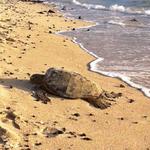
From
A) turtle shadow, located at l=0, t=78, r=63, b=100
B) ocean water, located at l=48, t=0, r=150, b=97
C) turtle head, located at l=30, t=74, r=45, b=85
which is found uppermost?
turtle head, located at l=30, t=74, r=45, b=85

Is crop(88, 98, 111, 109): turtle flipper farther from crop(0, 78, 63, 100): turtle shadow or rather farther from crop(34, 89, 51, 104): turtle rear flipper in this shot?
crop(34, 89, 51, 104): turtle rear flipper

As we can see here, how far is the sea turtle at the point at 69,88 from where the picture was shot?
10.1m

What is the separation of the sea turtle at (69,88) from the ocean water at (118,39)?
168cm

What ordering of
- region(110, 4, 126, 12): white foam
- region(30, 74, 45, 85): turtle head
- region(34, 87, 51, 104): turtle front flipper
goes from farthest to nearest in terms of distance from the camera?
1. region(110, 4, 126, 12): white foam
2. region(30, 74, 45, 85): turtle head
3. region(34, 87, 51, 104): turtle front flipper

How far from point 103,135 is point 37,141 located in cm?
123

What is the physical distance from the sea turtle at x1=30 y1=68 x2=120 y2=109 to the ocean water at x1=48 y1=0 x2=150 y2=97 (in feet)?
5.52

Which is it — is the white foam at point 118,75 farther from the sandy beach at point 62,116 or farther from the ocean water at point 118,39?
the sandy beach at point 62,116

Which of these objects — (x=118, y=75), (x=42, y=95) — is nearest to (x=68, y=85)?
(x=42, y=95)

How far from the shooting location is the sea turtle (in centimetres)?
1013

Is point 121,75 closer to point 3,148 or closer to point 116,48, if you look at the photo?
point 116,48

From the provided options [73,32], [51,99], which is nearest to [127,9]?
[73,32]

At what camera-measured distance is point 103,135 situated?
863 cm

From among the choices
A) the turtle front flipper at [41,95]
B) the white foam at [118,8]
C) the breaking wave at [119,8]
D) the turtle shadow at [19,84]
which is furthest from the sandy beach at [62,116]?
the white foam at [118,8]

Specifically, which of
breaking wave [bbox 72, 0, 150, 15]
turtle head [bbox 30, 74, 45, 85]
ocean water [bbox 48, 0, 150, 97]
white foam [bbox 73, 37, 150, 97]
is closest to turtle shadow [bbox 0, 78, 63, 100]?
turtle head [bbox 30, 74, 45, 85]
